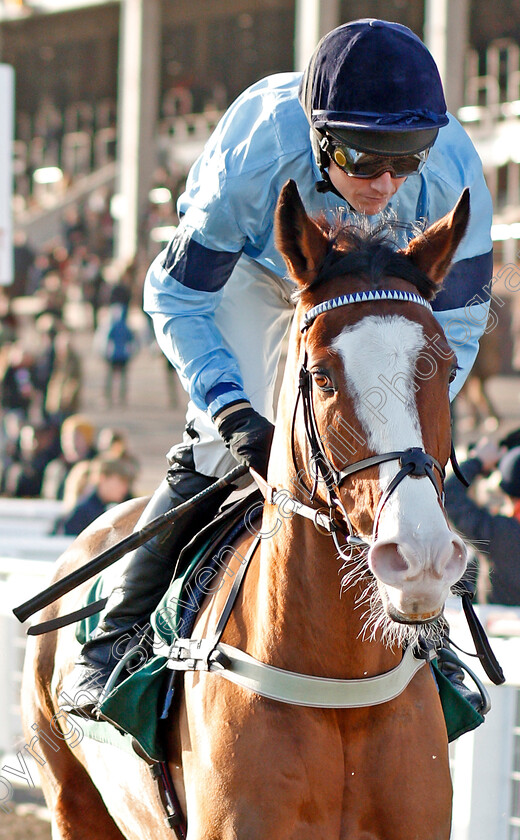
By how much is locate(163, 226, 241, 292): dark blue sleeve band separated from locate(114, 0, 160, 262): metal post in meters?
23.4

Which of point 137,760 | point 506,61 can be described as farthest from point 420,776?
point 506,61

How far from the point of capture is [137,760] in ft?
11.3

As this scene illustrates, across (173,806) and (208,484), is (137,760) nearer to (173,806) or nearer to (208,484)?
(173,806)

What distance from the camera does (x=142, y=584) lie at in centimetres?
355

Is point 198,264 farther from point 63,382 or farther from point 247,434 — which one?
point 63,382

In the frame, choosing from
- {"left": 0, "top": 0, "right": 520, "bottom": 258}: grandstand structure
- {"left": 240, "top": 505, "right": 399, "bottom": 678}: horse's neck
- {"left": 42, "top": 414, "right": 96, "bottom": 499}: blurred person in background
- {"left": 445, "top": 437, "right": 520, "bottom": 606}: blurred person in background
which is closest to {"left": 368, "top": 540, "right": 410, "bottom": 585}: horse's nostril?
{"left": 240, "top": 505, "right": 399, "bottom": 678}: horse's neck

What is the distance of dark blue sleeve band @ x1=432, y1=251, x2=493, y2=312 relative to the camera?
338 centimetres

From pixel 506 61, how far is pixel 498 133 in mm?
3418

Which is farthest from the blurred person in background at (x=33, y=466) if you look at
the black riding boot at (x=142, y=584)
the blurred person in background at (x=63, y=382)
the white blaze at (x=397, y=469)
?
the white blaze at (x=397, y=469)

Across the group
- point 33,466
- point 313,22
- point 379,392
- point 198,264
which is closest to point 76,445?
point 33,466

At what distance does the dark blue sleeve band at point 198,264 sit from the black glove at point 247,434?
42 cm

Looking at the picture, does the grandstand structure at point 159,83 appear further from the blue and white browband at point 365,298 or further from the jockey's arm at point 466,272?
the blue and white browband at point 365,298

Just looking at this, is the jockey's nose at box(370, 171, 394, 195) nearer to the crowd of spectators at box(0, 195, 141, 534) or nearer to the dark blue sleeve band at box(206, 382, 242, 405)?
the dark blue sleeve band at box(206, 382, 242, 405)

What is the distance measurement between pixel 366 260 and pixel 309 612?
0.85 m
